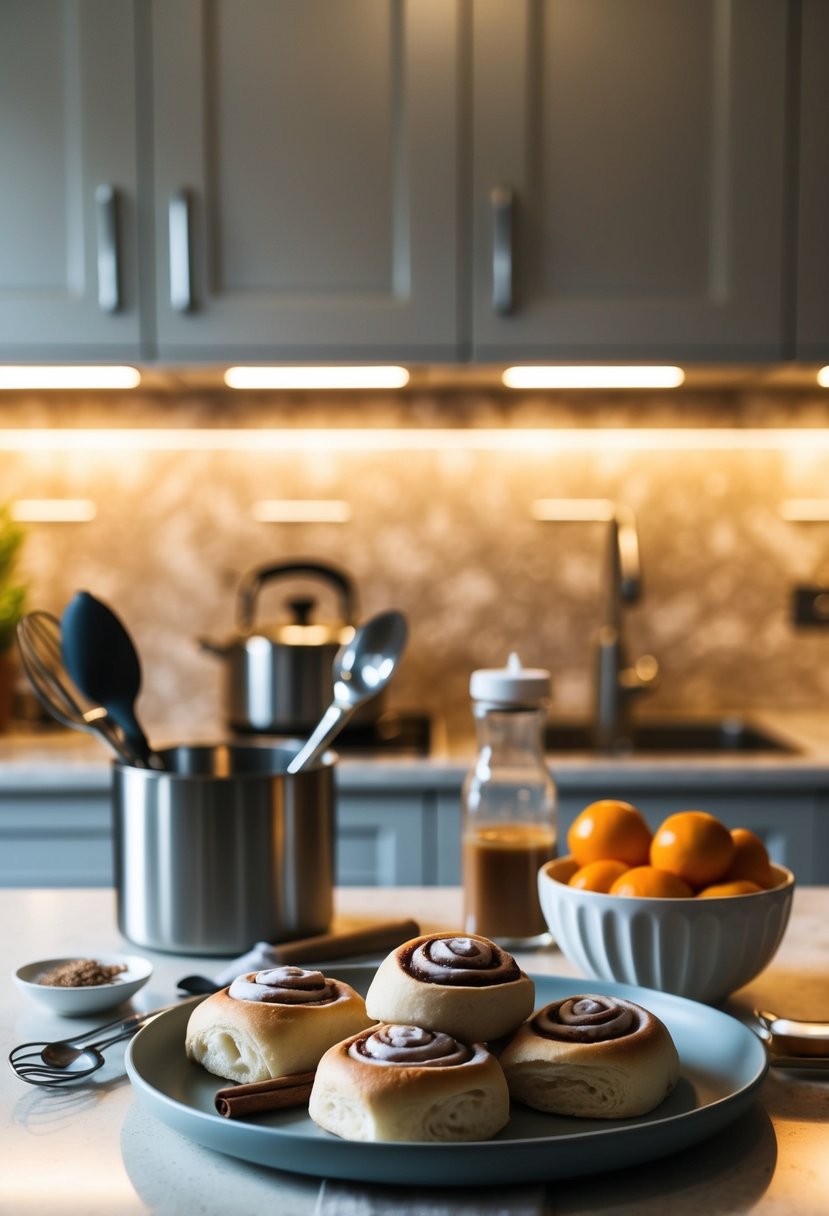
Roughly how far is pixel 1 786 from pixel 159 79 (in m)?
1.18

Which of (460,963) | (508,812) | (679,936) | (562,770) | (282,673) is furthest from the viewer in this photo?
(282,673)

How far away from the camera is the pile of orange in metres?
0.88

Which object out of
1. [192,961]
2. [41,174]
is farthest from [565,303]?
[192,961]

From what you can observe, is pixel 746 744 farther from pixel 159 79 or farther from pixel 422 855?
pixel 159 79

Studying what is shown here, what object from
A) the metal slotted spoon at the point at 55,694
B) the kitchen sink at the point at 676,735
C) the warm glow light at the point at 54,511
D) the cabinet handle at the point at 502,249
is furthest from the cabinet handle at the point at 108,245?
the metal slotted spoon at the point at 55,694

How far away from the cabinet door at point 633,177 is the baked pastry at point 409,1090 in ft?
5.38

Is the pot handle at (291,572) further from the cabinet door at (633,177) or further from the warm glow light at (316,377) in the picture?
the cabinet door at (633,177)

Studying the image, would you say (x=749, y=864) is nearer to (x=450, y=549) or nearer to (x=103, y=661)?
(x=103, y=661)

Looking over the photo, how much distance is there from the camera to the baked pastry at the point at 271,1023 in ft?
2.31

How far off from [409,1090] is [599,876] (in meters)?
0.33

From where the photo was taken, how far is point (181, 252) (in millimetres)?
2146

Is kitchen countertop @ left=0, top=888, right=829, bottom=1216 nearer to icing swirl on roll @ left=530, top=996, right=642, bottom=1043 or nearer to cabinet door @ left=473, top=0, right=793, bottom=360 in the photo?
icing swirl on roll @ left=530, top=996, right=642, bottom=1043

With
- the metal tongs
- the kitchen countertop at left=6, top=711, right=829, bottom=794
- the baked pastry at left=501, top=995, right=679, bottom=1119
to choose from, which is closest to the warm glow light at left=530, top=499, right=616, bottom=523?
the kitchen countertop at left=6, top=711, right=829, bottom=794

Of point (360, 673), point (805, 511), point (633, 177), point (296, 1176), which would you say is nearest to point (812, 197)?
point (633, 177)
